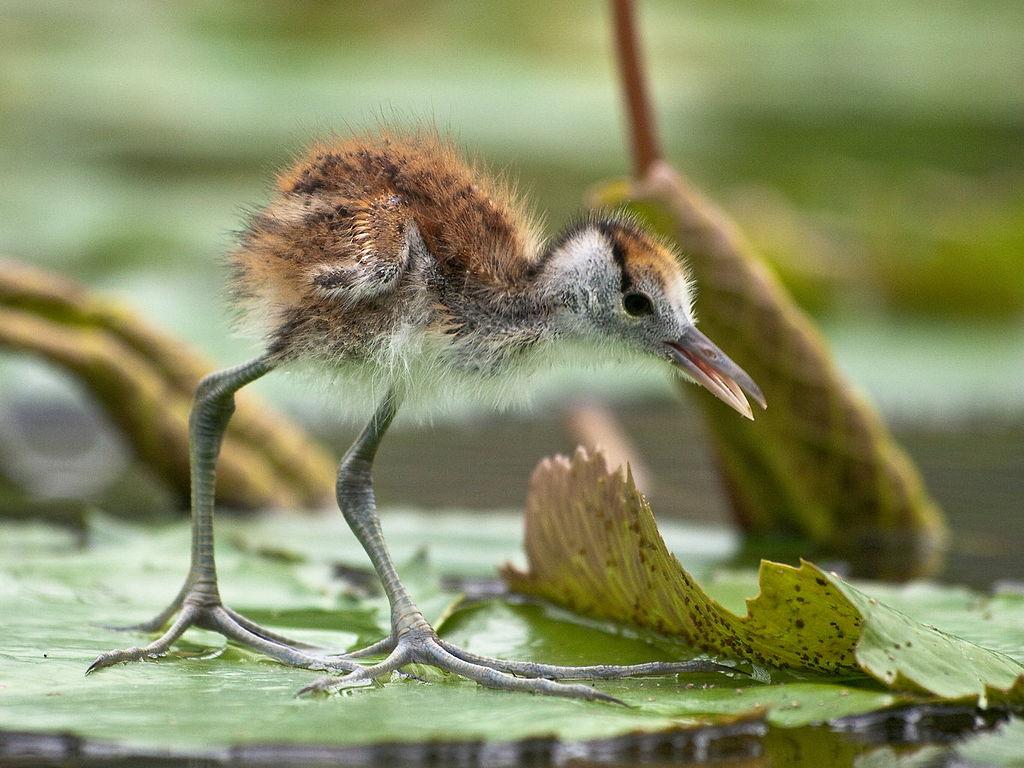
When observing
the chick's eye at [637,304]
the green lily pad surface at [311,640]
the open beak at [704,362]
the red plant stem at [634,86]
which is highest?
the red plant stem at [634,86]

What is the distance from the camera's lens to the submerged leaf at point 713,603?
188 centimetres

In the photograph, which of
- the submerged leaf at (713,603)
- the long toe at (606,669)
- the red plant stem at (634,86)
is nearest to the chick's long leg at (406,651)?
the long toe at (606,669)

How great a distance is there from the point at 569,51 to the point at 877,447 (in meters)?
6.61

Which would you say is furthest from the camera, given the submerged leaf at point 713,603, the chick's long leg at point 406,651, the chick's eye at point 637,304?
the chick's eye at point 637,304

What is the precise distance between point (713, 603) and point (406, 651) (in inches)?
19.0

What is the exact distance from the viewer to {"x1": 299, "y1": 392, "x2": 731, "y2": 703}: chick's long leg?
78.0 inches

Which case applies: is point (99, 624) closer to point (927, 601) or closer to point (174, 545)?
point (174, 545)

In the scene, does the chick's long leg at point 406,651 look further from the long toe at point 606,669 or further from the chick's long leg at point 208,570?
the chick's long leg at point 208,570

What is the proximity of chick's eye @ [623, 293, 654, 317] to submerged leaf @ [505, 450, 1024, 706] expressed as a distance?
9.9 inches

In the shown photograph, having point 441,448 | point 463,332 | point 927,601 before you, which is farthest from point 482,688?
point 441,448

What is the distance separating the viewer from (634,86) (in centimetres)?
343

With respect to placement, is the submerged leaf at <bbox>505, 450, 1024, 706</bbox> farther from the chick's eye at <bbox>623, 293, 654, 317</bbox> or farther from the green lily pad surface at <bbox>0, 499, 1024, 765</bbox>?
the chick's eye at <bbox>623, 293, 654, 317</bbox>

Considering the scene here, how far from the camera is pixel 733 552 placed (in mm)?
3381

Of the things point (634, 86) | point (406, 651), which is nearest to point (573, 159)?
point (634, 86)
